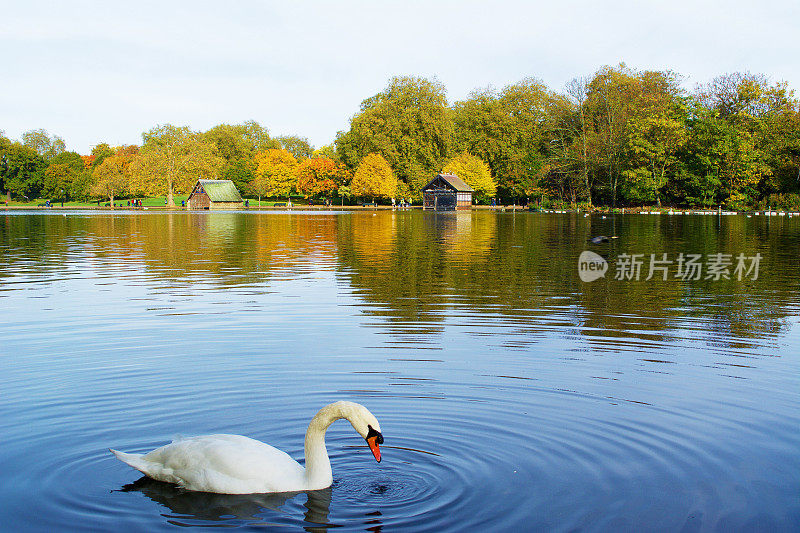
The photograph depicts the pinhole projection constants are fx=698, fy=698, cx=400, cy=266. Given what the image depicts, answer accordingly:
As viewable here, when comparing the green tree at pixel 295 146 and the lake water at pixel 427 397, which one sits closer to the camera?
the lake water at pixel 427 397

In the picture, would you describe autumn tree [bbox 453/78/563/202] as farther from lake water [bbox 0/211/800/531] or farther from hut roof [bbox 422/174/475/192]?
lake water [bbox 0/211/800/531]

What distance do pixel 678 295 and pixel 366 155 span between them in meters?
91.4

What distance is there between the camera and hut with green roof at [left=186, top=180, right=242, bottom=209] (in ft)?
348

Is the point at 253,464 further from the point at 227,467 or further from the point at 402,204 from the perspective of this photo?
the point at 402,204

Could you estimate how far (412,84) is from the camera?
10662cm

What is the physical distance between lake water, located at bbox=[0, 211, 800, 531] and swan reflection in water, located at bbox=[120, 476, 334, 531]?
0.02m

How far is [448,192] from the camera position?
97.1 m

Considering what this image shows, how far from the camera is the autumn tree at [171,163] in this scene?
340 feet

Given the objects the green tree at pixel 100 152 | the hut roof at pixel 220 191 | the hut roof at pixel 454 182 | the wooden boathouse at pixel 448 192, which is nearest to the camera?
the hut roof at pixel 454 182

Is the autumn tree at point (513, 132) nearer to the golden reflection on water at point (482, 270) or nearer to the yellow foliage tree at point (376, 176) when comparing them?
the yellow foliage tree at point (376, 176)

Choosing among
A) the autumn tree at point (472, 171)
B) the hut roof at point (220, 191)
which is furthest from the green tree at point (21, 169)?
the autumn tree at point (472, 171)

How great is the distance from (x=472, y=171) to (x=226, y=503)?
3929 inches

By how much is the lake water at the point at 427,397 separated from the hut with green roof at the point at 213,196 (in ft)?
298

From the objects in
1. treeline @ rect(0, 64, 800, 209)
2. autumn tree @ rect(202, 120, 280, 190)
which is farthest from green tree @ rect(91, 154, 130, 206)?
autumn tree @ rect(202, 120, 280, 190)
